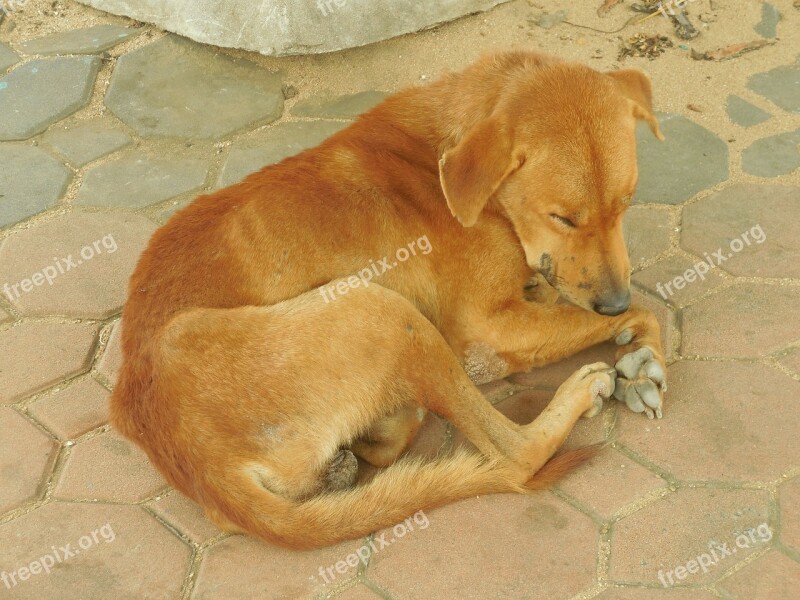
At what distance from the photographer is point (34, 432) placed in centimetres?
438

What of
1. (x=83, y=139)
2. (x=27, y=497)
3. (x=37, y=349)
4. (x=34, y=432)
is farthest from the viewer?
(x=83, y=139)

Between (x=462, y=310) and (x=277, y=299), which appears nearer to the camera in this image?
(x=277, y=299)

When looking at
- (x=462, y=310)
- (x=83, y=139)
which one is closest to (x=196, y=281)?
(x=462, y=310)

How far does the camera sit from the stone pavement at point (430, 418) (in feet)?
11.9

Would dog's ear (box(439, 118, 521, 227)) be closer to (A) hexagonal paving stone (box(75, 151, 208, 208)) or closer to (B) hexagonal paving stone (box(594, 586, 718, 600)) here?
(B) hexagonal paving stone (box(594, 586, 718, 600))

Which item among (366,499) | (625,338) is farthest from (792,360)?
(366,499)

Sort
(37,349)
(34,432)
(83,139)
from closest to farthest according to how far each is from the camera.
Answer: (34,432), (37,349), (83,139)

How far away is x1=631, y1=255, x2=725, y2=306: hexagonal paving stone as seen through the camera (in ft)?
15.6

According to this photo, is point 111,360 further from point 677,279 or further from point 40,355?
point 677,279

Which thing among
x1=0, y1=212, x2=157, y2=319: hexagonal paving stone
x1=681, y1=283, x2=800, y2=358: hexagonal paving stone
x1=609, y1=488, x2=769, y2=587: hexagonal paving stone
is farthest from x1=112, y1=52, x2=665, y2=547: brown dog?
x1=0, y1=212, x2=157, y2=319: hexagonal paving stone

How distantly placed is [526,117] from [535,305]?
0.86 meters

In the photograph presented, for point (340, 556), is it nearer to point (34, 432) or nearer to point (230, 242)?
point (230, 242)

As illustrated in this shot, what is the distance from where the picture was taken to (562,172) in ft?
12.3

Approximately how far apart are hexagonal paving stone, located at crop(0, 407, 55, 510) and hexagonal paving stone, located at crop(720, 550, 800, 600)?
2731 millimetres
